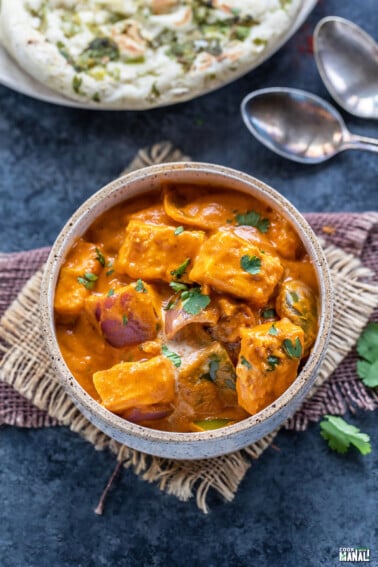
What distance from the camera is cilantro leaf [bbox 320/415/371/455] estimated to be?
3037mm

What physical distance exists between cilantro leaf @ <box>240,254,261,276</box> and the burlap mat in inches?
29.3

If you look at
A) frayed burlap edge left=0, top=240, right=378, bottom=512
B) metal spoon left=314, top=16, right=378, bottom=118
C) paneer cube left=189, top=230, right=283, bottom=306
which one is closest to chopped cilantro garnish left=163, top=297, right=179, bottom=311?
paneer cube left=189, top=230, right=283, bottom=306

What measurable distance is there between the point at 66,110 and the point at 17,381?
1.23 metres

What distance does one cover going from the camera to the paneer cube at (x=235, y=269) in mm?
2516

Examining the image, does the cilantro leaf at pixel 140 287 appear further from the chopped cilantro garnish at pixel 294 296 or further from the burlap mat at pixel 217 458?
the burlap mat at pixel 217 458

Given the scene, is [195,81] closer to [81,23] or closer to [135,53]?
[135,53]

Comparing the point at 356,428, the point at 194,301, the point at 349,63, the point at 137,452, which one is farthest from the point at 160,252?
the point at 349,63

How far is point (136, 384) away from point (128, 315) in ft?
0.75

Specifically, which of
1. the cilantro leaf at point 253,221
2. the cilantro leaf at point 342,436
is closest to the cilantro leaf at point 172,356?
the cilantro leaf at point 253,221

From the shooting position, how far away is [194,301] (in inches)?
100

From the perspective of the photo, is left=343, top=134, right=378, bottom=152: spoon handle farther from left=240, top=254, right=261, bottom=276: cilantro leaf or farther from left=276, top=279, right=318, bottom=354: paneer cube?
left=240, top=254, right=261, bottom=276: cilantro leaf

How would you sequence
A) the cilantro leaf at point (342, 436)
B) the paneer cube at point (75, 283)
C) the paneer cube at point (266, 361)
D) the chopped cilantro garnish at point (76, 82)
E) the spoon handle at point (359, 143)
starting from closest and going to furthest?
the paneer cube at point (266, 361) → the paneer cube at point (75, 283) → the cilantro leaf at point (342, 436) → the chopped cilantro garnish at point (76, 82) → the spoon handle at point (359, 143)

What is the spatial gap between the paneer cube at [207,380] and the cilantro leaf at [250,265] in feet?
0.86

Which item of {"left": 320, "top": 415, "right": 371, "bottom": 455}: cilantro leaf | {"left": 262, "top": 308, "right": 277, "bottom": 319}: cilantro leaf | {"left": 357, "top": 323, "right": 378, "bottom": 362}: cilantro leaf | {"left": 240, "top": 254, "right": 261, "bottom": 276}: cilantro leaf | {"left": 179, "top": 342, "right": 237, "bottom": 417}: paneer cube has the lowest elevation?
{"left": 320, "top": 415, "right": 371, "bottom": 455}: cilantro leaf
